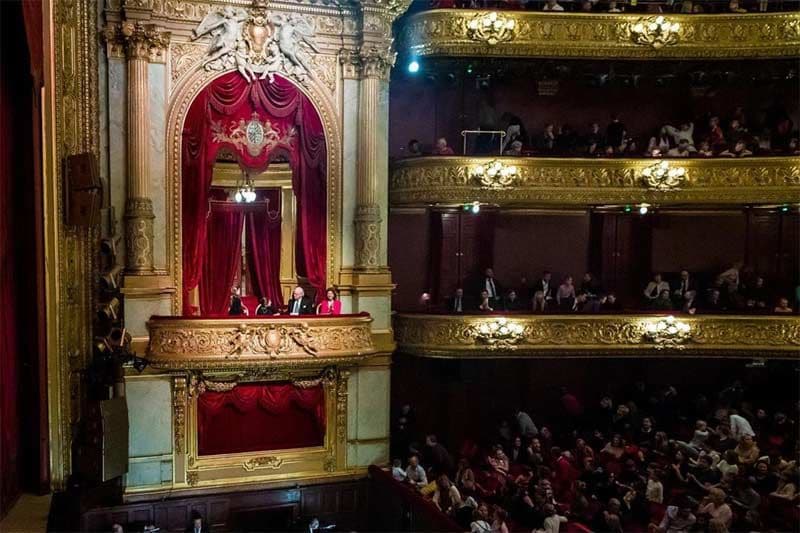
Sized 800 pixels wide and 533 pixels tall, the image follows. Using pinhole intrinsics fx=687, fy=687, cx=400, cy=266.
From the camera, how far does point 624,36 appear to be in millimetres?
12977

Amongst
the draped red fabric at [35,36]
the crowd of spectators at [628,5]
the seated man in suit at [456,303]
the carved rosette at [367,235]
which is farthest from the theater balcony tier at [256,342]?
the crowd of spectators at [628,5]

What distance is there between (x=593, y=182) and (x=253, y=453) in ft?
26.1

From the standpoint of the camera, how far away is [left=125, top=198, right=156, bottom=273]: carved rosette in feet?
36.0

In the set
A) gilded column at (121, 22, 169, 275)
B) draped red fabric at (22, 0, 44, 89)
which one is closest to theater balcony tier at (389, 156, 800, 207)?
gilded column at (121, 22, 169, 275)

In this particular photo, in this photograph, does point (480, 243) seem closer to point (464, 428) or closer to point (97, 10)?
point (464, 428)

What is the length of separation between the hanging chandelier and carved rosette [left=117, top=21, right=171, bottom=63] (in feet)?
8.32

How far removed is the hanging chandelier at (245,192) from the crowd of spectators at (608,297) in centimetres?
418

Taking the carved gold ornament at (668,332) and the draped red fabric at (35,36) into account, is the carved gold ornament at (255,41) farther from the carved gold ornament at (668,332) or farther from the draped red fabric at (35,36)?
the carved gold ornament at (668,332)

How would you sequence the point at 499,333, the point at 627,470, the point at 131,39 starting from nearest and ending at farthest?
the point at 627,470 → the point at 131,39 → the point at 499,333

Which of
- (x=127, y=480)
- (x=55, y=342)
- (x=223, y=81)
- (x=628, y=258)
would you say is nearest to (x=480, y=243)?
(x=628, y=258)

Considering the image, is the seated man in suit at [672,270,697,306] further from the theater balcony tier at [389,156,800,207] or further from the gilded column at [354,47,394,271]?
the gilded column at [354,47,394,271]

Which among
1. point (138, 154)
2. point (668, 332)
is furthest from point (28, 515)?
point (668, 332)

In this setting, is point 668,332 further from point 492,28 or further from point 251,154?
point 251,154

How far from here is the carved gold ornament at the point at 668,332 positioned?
13.0m
